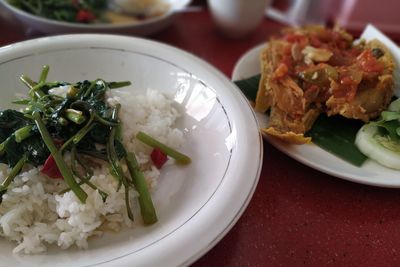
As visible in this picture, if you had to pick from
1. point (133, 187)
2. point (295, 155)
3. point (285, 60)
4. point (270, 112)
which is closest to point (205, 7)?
point (285, 60)

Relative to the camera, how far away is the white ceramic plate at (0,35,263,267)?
41.6 inches

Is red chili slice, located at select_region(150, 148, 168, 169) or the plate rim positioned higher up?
the plate rim

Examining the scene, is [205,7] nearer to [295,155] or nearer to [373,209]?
[295,155]

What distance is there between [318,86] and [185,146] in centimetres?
68

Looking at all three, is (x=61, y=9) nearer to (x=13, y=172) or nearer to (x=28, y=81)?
(x=28, y=81)

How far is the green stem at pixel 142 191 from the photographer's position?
1.24m

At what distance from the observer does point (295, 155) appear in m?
1.52

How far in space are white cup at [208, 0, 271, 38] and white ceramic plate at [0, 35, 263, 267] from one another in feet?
2.82

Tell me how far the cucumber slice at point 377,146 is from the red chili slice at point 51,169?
121 cm

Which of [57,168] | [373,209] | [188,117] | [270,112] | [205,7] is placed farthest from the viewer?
[205,7]

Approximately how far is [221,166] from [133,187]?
31 centimetres

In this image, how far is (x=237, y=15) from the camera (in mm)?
2418

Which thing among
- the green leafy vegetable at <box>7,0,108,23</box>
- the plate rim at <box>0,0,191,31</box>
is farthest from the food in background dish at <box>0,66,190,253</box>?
the green leafy vegetable at <box>7,0,108,23</box>

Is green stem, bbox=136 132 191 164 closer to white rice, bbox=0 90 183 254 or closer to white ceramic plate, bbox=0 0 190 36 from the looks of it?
white rice, bbox=0 90 183 254
